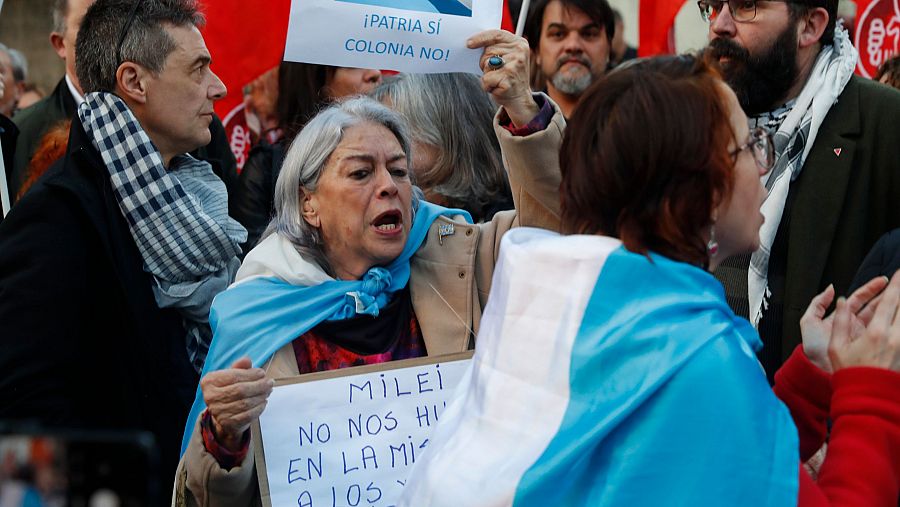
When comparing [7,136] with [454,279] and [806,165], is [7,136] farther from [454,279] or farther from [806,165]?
[806,165]

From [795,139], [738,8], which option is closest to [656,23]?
[738,8]

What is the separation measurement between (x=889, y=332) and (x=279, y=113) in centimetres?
366

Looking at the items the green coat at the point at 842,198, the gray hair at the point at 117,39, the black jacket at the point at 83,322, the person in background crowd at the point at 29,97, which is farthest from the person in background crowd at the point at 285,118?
the person in background crowd at the point at 29,97

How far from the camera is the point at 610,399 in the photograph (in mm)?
1841

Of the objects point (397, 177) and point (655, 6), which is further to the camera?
point (655, 6)

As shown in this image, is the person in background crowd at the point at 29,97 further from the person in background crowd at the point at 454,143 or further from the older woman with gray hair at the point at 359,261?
the older woman with gray hair at the point at 359,261

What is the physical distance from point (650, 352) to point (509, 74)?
1304 mm

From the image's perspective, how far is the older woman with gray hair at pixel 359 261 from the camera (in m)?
2.99

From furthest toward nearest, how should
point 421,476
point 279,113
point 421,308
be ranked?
point 279,113, point 421,308, point 421,476

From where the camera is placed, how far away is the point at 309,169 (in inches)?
127

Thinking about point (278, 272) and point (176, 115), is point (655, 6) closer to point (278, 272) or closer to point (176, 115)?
point (176, 115)

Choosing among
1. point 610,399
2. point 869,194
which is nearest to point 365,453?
point 610,399

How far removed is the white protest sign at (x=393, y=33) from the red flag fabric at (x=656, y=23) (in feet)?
8.68

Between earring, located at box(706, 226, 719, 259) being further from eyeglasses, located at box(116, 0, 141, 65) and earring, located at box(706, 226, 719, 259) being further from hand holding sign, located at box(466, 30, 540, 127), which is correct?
eyeglasses, located at box(116, 0, 141, 65)
